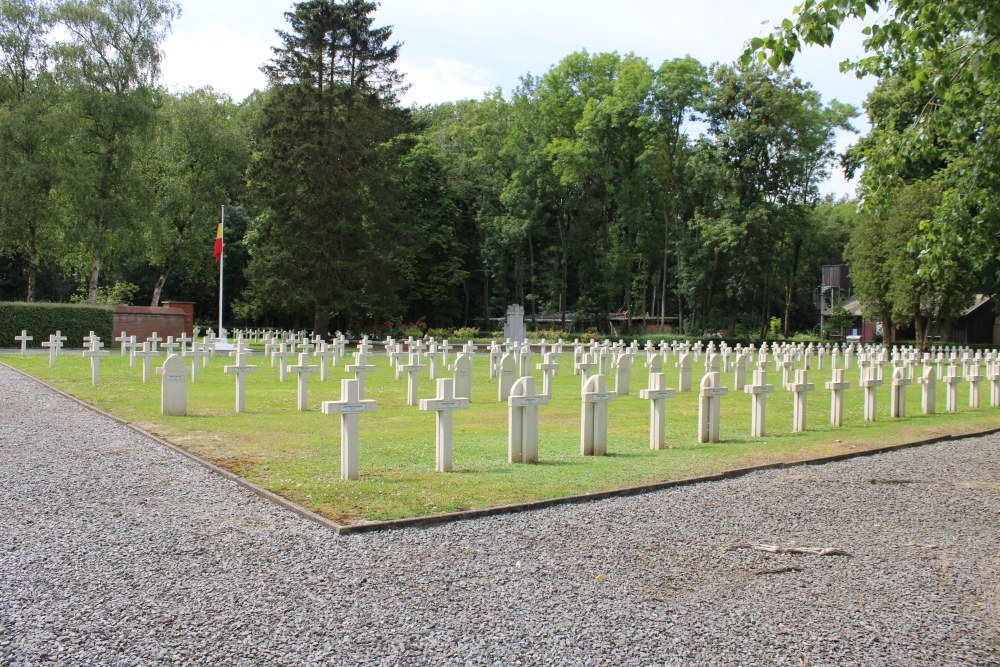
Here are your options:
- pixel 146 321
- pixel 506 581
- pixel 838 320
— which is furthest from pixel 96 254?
pixel 838 320

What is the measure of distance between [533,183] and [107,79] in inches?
979

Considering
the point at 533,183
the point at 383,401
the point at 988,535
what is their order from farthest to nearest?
the point at 533,183
the point at 383,401
the point at 988,535

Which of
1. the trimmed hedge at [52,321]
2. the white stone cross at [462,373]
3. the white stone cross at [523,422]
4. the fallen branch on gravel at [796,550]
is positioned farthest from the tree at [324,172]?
the fallen branch on gravel at [796,550]

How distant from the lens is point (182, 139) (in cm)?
4450

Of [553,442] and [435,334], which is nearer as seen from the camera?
[553,442]

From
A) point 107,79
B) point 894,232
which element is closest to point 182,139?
point 107,79

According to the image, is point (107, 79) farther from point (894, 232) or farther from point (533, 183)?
point (894, 232)

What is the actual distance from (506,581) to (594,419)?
4.38 metres

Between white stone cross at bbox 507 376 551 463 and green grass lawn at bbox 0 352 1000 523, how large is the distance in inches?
7.2

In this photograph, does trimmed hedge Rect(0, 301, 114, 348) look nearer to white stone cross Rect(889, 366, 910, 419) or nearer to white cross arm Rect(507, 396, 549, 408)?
white cross arm Rect(507, 396, 549, 408)

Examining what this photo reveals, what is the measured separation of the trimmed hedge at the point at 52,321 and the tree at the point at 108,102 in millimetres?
5003

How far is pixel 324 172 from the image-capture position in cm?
3756

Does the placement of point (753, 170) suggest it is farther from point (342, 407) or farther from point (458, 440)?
point (342, 407)

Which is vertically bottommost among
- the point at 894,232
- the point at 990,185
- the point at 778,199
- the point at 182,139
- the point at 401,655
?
the point at 401,655
